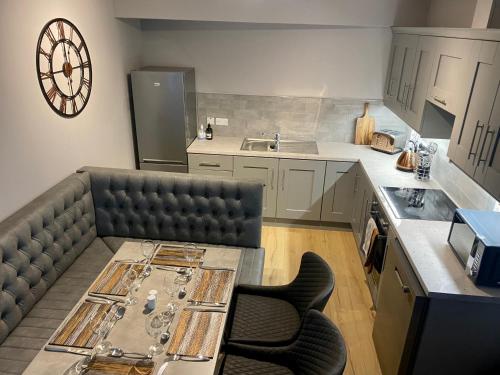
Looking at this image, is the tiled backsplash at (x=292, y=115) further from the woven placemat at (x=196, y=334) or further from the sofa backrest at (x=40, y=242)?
the woven placemat at (x=196, y=334)

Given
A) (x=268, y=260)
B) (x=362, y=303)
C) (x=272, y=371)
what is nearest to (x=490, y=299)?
(x=272, y=371)

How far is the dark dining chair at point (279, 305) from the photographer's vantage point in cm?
202

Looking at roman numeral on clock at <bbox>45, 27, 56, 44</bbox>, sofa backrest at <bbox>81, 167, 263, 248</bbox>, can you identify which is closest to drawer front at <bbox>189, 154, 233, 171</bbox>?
sofa backrest at <bbox>81, 167, 263, 248</bbox>

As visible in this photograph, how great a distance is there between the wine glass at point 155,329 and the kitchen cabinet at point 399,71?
2.67 meters

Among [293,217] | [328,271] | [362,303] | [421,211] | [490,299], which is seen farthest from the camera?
[293,217]

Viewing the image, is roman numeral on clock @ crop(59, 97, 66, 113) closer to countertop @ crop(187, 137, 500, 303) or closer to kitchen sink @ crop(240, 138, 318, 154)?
countertop @ crop(187, 137, 500, 303)

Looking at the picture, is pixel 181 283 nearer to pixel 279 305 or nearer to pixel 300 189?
pixel 279 305

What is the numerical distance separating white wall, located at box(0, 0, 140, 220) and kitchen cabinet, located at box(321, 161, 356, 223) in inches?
80.7

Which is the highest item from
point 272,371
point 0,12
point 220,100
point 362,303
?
point 0,12

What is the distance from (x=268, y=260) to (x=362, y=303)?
93 centimetres

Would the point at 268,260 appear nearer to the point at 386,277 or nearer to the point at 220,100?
the point at 386,277

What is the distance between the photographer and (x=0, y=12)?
6.94 ft

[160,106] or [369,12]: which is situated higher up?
[369,12]

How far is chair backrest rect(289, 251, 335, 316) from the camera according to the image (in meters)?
1.95
